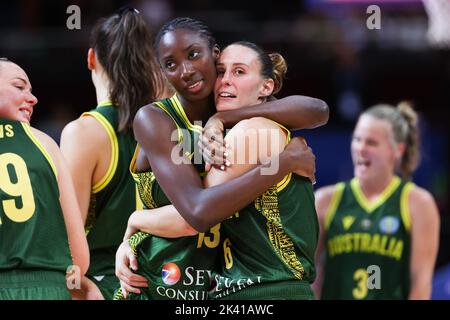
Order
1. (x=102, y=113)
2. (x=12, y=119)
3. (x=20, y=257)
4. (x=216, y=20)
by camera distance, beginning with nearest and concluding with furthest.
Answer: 1. (x=20, y=257)
2. (x=12, y=119)
3. (x=102, y=113)
4. (x=216, y=20)

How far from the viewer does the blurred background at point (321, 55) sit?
33.9ft

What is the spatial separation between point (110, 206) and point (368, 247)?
2113 mm

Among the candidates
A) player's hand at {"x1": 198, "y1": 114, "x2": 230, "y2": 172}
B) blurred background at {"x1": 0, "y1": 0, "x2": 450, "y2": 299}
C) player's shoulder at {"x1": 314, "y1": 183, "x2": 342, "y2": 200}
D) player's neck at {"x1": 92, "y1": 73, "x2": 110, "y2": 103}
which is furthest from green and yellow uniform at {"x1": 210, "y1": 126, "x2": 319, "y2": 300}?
blurred background at {"x1": 0, "y1": 0, "x2": 450, "y2": 299}

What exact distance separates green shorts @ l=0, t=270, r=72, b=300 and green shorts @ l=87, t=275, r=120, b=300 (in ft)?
3.17

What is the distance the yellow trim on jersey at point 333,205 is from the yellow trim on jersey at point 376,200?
3.7 inches

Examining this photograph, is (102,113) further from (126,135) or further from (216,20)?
(216,20)

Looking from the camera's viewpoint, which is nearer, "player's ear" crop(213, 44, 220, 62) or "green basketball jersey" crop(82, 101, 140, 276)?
"player's ear" crop(213, 44, 220, 62)

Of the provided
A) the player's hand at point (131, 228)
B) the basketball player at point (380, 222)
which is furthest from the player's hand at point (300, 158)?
the basketball player at point (380, 222)

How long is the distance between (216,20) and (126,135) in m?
6.43

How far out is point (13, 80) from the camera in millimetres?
3734

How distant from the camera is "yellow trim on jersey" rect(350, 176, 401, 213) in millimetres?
6117

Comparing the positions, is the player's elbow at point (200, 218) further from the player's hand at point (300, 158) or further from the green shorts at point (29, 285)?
the green shorts at point (29, 285)

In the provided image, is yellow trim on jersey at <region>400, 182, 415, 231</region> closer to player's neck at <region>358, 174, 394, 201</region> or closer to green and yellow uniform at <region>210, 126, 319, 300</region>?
player's neck at <region>358, 174, 394, 201</region>

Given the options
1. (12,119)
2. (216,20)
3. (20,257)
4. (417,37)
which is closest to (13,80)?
(12,119)
